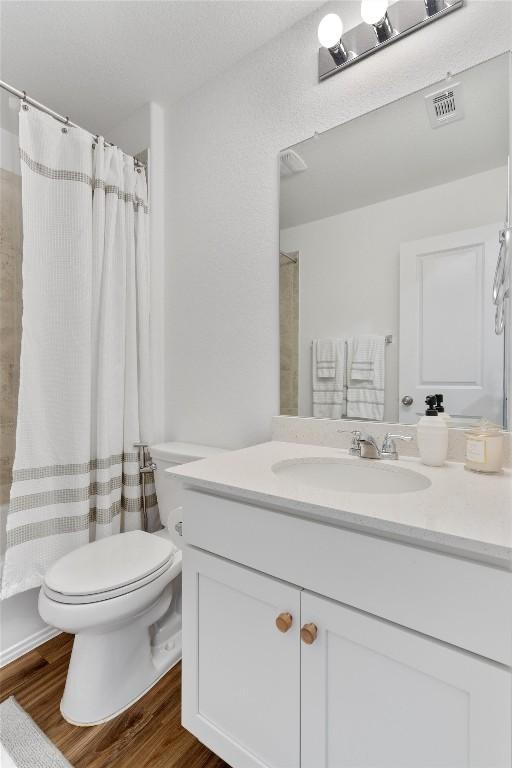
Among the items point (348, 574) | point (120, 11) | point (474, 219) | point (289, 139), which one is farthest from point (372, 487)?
point (120, 11)

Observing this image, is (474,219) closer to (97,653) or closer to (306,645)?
(306,645)

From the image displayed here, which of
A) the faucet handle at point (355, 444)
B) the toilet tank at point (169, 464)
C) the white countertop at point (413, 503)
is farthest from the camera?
the toilet tank at point (169, 464)

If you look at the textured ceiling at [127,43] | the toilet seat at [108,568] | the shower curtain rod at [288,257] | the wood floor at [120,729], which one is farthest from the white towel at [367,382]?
the textured ceiling at [127,43]

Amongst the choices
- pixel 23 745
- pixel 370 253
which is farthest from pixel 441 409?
pixel 23 745

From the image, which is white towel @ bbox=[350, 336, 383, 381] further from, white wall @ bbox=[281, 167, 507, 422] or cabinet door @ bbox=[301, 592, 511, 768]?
cabinet door @ bbox=[301, 592, 511, 768]

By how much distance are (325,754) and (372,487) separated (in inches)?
23.2

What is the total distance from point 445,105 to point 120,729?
210 centimetres

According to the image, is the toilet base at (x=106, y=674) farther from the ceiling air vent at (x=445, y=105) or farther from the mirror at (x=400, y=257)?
the ceiling air vent at (x=445, y=105)

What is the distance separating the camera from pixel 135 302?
1.73 meters

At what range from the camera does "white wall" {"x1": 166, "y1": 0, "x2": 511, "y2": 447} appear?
121cm

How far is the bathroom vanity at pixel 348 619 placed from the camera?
1.94 ft

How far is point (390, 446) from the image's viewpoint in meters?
A: 1.10

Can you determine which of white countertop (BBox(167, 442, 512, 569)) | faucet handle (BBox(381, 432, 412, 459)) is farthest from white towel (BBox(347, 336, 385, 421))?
white countertop (BBox(167, 442, 512, 569))

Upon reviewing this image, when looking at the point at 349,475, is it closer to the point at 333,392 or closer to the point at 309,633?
the point at 333,392
